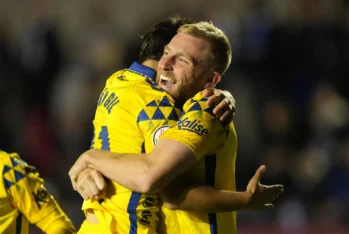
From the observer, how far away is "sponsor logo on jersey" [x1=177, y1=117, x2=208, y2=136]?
11.4 feet

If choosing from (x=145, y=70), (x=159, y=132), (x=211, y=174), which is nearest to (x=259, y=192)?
(x=211, y=174)

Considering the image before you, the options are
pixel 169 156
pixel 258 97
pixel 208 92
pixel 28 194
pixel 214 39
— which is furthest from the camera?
pixel 258 97

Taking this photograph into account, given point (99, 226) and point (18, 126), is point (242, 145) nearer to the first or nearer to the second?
point (18, 126)

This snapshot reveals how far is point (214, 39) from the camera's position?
3.79 meters

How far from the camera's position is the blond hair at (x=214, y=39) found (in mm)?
3775

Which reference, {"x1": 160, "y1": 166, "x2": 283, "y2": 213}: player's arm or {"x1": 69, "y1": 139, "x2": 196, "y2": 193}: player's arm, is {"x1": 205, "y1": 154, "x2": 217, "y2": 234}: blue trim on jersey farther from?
{"x1": 69, "y1": 139, "x2": 196, "y2": 193}: player's arm

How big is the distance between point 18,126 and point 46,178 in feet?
2.12

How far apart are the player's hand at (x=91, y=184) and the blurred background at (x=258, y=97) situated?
16.7 ft

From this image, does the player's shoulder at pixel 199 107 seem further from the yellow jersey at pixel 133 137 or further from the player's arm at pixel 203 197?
the player's arm at pixel 203 197

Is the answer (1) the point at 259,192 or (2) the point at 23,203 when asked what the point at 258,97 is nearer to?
(2) the point at 23,203

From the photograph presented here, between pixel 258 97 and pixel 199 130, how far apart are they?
19.7 feet

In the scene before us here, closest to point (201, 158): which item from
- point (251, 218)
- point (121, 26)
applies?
point (251, 218)

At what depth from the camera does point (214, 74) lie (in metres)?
3.83

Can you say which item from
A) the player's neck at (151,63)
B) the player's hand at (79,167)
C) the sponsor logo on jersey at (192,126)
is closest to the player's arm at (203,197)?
the sponsor logo on jersey at (192,126)
